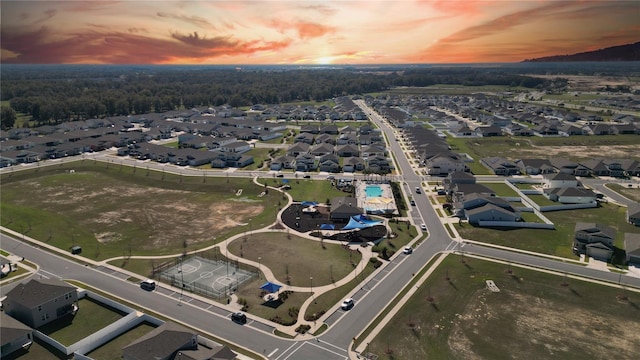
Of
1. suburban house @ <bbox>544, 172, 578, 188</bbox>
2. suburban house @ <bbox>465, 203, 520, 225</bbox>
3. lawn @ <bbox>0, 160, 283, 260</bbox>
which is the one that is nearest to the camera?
lawn @ <bbox>0, 160, 283, 260</bbox>

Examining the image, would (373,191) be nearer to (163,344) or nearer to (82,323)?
(163,344)

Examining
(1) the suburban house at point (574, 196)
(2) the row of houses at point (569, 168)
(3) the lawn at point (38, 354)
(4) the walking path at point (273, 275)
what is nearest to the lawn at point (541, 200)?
(1) the suburban house at point (574, 196)

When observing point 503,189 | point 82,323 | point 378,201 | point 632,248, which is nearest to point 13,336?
point 82,323

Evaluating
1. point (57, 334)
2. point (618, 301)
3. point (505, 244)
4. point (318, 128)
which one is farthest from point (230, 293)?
point (318, 128)

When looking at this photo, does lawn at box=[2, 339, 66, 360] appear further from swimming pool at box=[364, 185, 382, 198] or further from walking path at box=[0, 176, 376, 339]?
swimming pool at box=[364, 185, 382, 198]

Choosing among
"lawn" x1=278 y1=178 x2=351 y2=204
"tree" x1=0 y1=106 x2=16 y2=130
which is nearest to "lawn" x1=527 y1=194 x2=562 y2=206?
"lawn" x1=278 y1=178 x2=351 y2=204

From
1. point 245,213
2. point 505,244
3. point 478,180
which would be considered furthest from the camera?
point 478,180

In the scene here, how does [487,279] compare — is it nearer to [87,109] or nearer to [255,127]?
[255,127]
